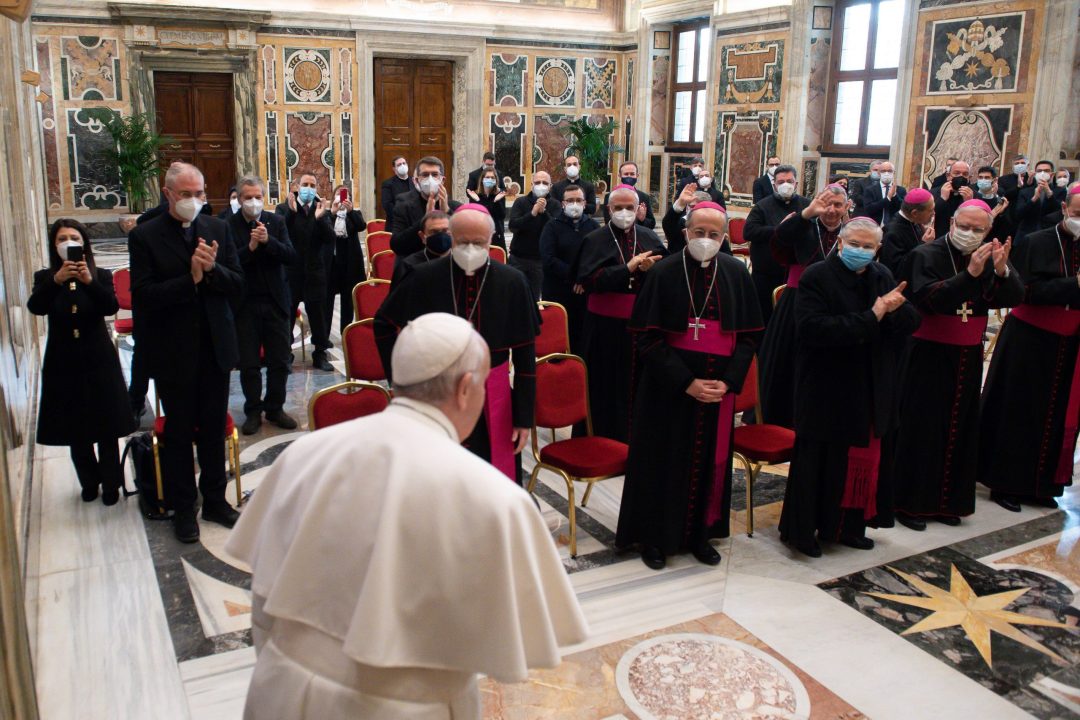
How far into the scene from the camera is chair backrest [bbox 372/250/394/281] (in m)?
7.64

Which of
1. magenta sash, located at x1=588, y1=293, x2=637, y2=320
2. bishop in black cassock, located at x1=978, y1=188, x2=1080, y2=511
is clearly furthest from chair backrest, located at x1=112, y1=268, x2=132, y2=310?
bishop in black cassock, located at x1=978, y1=188, x2=1080, y2=511

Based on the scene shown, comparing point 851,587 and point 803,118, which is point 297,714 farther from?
point 803,118

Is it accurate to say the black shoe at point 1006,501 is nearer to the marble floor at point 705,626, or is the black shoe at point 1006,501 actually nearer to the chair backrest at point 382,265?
the marble floor at point 705,626

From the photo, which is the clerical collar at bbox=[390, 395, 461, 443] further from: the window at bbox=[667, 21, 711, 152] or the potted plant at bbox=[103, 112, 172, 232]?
the window at bbox=[667, 21, 711, 152]

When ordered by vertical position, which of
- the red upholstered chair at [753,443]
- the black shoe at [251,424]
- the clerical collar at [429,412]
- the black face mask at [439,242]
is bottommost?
the black shoe at [251,424]

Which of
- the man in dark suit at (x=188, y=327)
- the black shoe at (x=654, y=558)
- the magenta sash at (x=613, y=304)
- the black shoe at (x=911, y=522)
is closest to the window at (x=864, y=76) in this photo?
the magenta sash at (x=613, y=304)

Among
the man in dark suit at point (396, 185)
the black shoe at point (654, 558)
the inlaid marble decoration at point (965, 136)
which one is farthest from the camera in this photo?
the inlaid marble decoration at point (965, 136)

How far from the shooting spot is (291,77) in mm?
15047

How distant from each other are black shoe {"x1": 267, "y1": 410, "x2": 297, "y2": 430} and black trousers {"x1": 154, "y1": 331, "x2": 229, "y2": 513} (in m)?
1.51

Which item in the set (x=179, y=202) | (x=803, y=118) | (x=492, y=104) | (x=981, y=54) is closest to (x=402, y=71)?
(x=492, y=104)

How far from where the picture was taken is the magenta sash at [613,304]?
562 centimetres

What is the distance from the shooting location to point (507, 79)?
16703mm

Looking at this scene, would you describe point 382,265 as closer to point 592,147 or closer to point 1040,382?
point 1040,382

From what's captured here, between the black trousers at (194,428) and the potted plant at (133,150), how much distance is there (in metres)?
10.2
